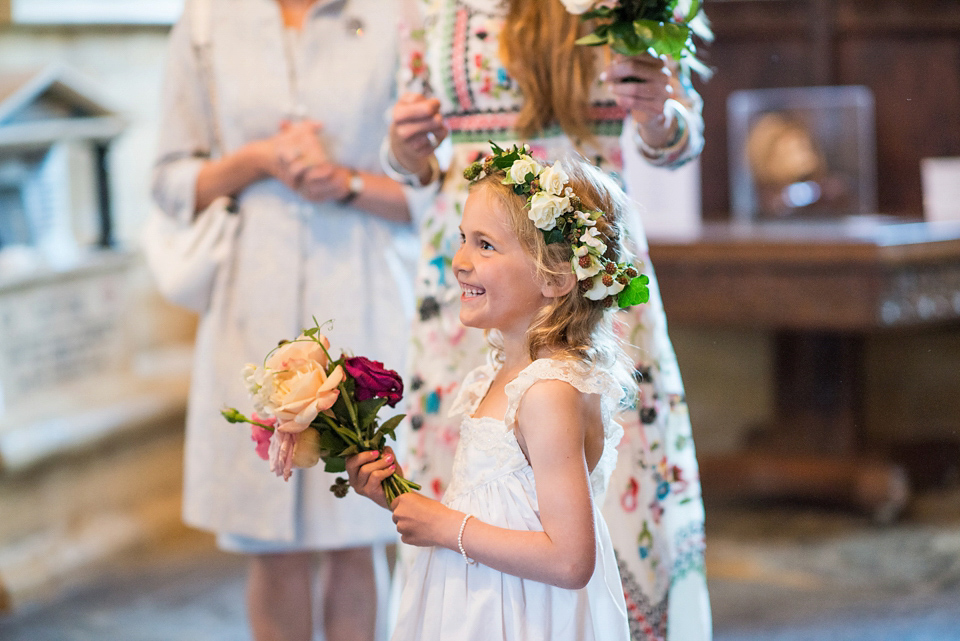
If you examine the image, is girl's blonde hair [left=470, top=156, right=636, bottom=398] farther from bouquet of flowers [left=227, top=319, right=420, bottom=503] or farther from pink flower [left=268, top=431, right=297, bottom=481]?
pink flower [left=268, top=431, right=297, bottom=481]

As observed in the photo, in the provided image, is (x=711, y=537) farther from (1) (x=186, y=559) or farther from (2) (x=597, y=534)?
(2) (x=597, y=534)

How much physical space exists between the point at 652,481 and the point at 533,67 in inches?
26.9

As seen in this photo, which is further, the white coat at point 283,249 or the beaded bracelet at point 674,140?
the white coat at point 283,249

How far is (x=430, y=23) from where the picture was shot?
1.86 metres

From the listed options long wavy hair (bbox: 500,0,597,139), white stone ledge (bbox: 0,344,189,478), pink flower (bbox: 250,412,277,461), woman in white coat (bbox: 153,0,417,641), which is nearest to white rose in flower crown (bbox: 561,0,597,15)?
long wavy hair (bbox: 500,0,597,139)

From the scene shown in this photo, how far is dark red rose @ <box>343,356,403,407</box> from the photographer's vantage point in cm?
138

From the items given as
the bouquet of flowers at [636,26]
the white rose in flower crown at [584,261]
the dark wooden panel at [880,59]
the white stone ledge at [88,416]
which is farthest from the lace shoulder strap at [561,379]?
the dark wooden panel at [880,59]

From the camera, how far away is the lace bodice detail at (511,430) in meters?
1.34

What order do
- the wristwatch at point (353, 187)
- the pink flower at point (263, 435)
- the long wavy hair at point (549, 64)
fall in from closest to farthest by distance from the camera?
1. the pink flower at point (263, 435)
2. the long wavy hair at point (549, 64)
3. the wristwatch at point (353, 187)

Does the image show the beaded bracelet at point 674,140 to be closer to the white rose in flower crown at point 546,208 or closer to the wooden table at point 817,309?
the white rose in flower crown at point 546,208

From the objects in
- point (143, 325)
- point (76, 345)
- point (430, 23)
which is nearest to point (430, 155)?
point (430, 23)

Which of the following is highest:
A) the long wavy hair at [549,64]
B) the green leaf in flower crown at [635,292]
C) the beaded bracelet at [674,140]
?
the long wavy hair at [549,64]

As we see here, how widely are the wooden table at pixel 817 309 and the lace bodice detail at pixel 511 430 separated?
205 cm

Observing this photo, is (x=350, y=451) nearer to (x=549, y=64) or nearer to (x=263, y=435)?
(x=263, y=435)
